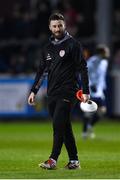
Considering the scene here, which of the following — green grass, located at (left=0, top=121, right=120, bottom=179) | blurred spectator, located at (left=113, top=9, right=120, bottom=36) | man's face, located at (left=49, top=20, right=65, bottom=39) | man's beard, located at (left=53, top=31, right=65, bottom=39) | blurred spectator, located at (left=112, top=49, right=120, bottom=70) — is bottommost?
green grass, located at (left=0, top=121, right=120, bottom=179)

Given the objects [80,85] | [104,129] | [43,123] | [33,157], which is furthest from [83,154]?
[43,123]

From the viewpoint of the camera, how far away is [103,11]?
31047 millimetres

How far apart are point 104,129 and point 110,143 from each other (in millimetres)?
5018

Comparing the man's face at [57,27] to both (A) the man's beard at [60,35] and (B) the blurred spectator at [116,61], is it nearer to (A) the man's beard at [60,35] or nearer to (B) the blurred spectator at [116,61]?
(A) the man's beard at [60,35]

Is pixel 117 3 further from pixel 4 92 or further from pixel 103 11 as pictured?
pixel 4 92

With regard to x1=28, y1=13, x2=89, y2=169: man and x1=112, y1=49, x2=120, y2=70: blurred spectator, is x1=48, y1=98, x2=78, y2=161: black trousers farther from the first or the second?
x1=112, y1=49, x2=120, y2=70: blurred spectator

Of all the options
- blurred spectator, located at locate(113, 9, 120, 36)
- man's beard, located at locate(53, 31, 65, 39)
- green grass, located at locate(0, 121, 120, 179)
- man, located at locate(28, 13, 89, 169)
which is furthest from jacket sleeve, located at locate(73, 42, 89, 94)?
blurred spectator, located at locate(113, 9, 120, 36)

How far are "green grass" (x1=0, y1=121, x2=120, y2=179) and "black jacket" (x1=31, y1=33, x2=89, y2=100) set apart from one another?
1236mm

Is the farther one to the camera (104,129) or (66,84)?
(104,129)

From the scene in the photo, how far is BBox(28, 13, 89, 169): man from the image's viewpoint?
13797mm

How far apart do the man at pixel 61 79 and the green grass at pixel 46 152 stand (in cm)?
45

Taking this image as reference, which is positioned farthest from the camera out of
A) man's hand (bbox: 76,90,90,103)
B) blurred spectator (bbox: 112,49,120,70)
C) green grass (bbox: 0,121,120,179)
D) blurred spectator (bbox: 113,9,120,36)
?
blurred spectator (bbox: 113,9,120,36)

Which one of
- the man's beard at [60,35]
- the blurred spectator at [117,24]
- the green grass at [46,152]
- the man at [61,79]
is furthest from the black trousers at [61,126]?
the blurred spectator at [117,24]

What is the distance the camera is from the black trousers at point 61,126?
544 inches
